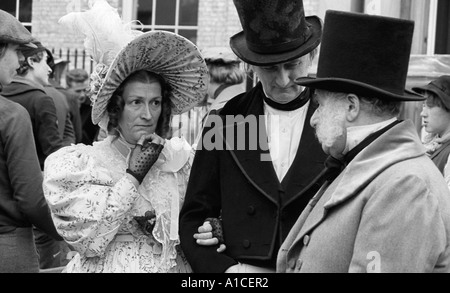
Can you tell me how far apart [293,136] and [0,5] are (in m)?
11.1

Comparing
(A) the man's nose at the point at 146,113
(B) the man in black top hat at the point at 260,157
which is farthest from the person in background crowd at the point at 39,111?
(B) the man in black top hat at the point at 260,157

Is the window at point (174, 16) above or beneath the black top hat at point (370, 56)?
beneath

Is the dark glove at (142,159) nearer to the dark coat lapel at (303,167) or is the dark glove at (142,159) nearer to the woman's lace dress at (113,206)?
the woman's lace dress at (113,206)

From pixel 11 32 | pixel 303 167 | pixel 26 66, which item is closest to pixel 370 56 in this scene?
pixel 303 167

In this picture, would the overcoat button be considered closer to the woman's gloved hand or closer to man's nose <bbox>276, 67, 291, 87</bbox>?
man's nose <bbox>276, 67, 291, 87</bbox>

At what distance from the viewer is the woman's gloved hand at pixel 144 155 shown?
4316 millimetres

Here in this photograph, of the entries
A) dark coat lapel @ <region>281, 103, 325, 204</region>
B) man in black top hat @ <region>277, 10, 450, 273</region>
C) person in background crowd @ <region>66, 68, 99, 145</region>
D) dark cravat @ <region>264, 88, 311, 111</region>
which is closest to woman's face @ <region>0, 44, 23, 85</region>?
dark cravat @ <region>264, 88, 311, 111</region>

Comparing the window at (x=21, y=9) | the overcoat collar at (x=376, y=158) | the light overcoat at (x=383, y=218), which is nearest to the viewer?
the light overcoat at (x=383, y=218)

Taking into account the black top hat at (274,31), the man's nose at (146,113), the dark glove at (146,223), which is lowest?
the dark glove at (146,223)

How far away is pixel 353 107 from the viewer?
3227mm

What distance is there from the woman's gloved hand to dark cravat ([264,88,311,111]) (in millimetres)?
603

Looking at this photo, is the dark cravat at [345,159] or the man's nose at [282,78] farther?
the man's nose at [282,78]

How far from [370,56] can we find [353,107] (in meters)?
0.19

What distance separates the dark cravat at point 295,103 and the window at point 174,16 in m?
9.76
